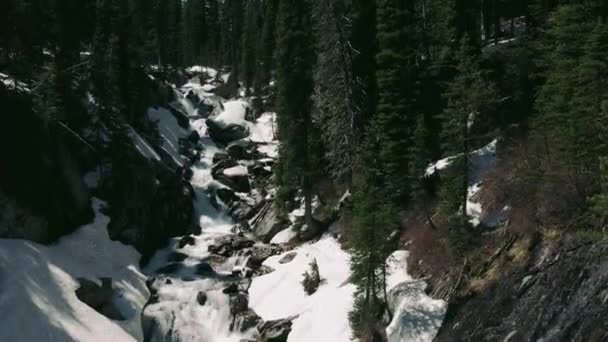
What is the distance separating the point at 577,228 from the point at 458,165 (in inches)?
392

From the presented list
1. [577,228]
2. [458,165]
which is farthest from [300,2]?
[577,228]

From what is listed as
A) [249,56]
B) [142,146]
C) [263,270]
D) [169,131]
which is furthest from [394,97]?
[249,56]

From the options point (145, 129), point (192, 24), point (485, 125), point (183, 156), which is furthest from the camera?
point (192, 24)

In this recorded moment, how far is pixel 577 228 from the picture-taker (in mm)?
15484

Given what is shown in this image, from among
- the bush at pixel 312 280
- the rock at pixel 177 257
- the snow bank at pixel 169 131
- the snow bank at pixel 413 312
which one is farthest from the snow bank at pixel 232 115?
the snow bank at pixel 413 312

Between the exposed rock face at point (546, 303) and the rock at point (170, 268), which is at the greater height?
the exposed rock face at point (546, 303)

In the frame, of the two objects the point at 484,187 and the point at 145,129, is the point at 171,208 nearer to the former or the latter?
the point at 145,129

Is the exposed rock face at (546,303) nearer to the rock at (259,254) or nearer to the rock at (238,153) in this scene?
the rock at (259,254)

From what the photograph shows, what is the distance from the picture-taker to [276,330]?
25.7 m

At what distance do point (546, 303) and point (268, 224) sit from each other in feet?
98.2

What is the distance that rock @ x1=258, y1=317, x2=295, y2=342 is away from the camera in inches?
994

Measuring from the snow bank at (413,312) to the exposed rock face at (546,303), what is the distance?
2.34 feet

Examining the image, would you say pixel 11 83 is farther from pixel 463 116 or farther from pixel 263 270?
pixel 463 116

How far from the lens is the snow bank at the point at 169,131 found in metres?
56.2
